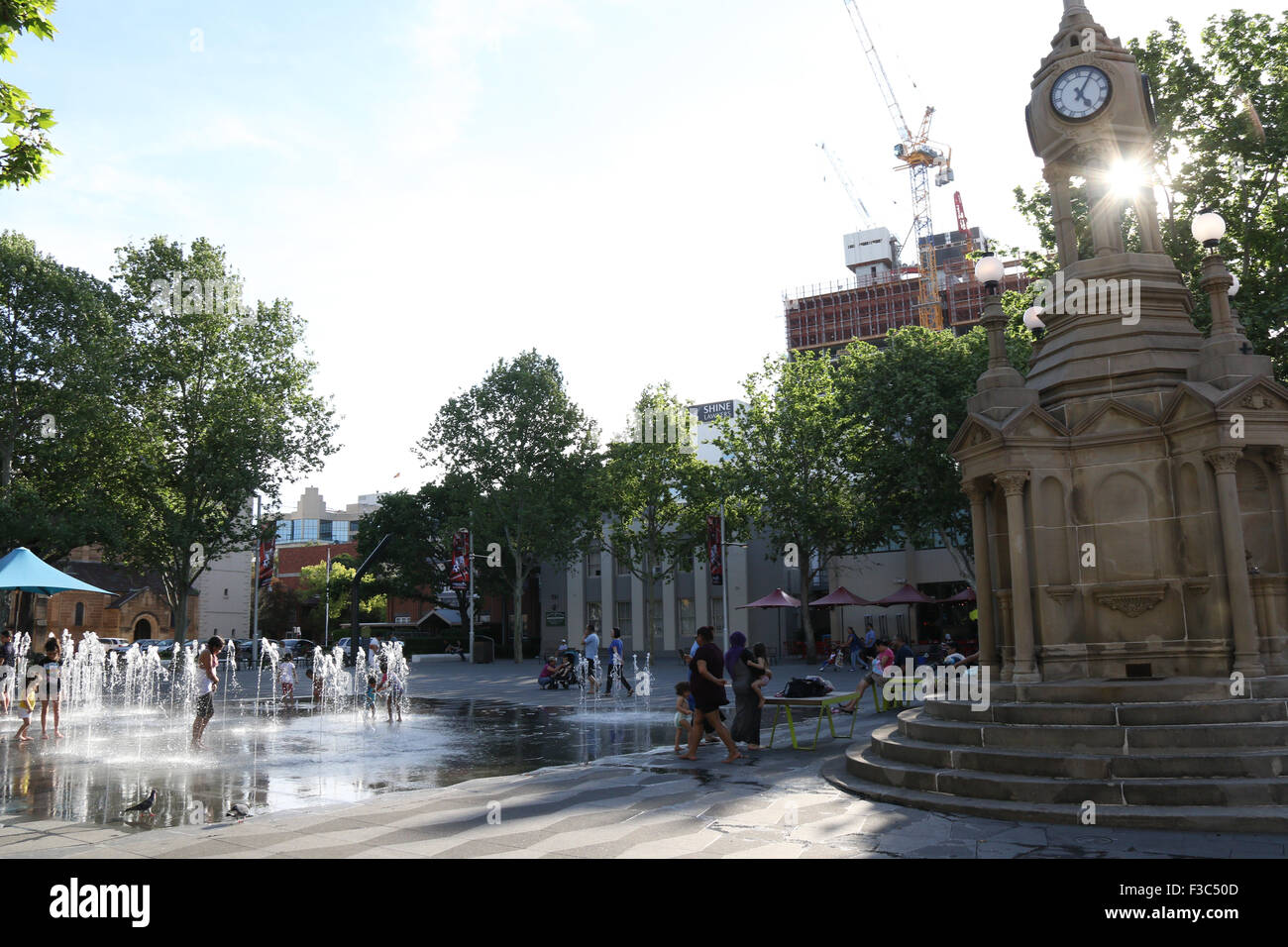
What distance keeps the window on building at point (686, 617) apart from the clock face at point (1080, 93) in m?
43.2

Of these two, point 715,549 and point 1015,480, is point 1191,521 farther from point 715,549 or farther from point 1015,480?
point 715,549

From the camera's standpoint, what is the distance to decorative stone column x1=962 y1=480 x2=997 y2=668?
11734 mm

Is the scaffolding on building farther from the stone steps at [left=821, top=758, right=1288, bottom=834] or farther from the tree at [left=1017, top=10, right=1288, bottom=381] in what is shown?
the stone steps at [left=821, top=758, right=1288, bottom=834]

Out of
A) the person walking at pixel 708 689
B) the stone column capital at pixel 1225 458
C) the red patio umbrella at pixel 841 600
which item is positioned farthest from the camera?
the red patio umbrella at pixel 841 600

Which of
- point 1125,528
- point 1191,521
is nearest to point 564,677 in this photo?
point 1125,528

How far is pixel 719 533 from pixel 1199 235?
27.8 meters

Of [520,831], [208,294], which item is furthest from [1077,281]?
[208,294]

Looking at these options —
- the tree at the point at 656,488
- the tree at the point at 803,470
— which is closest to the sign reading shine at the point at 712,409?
the tree at the point at 656,488

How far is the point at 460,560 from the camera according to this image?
45344mm

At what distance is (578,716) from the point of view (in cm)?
2089

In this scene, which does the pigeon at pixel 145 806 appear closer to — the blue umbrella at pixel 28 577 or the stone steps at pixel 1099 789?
the stone steps at pixel 1099 789

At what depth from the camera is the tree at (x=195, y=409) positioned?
3853cm

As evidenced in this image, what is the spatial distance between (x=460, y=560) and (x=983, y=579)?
36347 mm

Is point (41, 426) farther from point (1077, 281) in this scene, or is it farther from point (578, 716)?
point (1077, 281)
